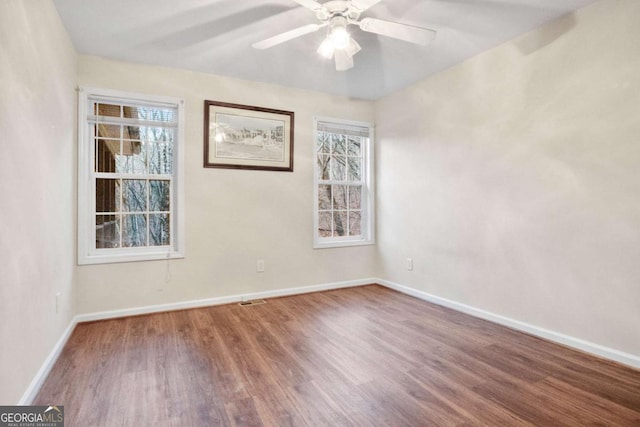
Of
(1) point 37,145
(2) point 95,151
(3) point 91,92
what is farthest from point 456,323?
(3) point 91,92

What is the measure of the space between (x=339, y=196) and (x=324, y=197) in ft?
0.74

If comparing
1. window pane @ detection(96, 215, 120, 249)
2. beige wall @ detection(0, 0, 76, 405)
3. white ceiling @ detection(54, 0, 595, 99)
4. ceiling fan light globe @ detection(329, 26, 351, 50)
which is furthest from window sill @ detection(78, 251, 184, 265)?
ceiling fan light globe @ detection(329, 26, 351, 50)

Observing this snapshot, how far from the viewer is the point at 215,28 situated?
2.43m

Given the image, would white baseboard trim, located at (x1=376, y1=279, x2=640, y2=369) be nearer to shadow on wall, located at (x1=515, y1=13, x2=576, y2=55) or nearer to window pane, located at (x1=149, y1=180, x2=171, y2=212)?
shadow on wall, located at (x1=515, y1=13, x2=576, y2=55)

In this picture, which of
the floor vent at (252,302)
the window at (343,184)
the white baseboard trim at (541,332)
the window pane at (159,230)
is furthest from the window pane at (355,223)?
the window pane at (159,230)

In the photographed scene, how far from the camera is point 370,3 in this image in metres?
1.79

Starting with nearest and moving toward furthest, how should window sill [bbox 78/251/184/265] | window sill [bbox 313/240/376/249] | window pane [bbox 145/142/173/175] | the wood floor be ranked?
the wood floor < window sill [bbox 78/251/184/265] < window pane [bbox 145/142/173/175] < window sill [bbox 313/240/376/249]

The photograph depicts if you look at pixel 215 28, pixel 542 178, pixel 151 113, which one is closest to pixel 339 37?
pixel 215 28

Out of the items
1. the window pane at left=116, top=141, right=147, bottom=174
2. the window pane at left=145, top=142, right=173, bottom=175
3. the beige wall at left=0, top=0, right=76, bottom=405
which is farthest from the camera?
the window pane at left=145, top=142, right=173, bottom=175

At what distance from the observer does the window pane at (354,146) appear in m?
4.24

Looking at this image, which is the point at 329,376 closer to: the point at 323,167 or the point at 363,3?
the point at 363,3

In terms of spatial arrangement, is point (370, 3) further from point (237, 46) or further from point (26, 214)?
point (26, 214)

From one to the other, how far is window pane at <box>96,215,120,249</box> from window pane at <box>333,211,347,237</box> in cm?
240

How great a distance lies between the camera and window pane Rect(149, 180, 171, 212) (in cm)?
319
